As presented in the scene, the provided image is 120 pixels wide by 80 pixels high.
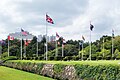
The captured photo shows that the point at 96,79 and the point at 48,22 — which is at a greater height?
the point at 48,22

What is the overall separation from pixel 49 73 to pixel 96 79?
372 inches

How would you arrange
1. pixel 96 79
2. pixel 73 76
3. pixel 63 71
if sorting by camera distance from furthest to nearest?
1. pixel 63 71
2. pixel 73 76
3. pixel 96 79

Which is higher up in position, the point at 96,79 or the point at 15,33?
the point at 15,33

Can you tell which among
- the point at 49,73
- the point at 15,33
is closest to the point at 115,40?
the point at 15,33

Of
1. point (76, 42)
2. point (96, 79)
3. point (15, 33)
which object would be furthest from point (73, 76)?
point (76, 42)

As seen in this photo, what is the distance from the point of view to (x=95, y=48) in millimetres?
88438

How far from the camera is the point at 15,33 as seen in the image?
2918 inches

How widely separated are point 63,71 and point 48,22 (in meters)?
17.6

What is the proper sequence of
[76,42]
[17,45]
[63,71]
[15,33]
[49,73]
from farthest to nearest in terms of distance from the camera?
[76,42]
[17,45]
[15,33]
[49,73]
[63,71]

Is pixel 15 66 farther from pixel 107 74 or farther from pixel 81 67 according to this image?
pixel 107 74

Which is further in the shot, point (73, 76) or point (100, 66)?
point (73, 76)

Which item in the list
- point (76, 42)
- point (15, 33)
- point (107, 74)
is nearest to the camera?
point (107, 74)

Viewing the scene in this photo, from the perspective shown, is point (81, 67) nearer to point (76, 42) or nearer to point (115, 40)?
point (115, 40)

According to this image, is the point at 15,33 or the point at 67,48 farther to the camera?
the point at 67,48
